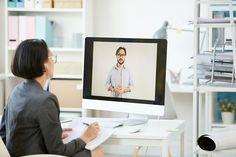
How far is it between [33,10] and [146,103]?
242cm

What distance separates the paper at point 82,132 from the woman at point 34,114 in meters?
0.03

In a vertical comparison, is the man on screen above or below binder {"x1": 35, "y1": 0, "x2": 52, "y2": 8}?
below

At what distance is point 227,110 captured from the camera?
10.7 ft

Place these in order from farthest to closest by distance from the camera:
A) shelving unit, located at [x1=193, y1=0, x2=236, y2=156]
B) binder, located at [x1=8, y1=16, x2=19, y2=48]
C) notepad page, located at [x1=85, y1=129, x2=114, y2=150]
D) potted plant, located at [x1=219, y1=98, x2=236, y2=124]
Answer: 1. binder, located at [x1=8, y1=16, x2=19, y2=48]
2. potted plant, located at [x1=219, y1=98, x2=236, y2=124]
3. shelving unit, located at [x1=193, y1=0, x2=236, y2=156]
4. notepad page, located at [x1=85, y1=129, x2=114, y2=150]

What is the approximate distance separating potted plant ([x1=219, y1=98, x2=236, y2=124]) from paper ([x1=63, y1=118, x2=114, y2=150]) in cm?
106

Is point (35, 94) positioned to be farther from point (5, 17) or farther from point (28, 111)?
point (5, 17)

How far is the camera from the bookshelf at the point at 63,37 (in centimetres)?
462

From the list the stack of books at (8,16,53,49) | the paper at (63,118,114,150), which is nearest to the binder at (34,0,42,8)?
the stack of books at (8,16,53,49)

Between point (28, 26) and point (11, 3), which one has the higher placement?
point (11, 3)

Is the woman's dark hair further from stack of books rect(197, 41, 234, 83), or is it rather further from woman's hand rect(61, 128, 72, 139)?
stack of books rect(197, 41, 234, 83)

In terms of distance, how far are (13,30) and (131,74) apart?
2.34 metres

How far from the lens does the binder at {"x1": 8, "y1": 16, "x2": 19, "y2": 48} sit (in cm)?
466

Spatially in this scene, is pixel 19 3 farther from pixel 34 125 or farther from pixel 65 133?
pixel 34 125

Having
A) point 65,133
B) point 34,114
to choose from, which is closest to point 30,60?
point 34,114
